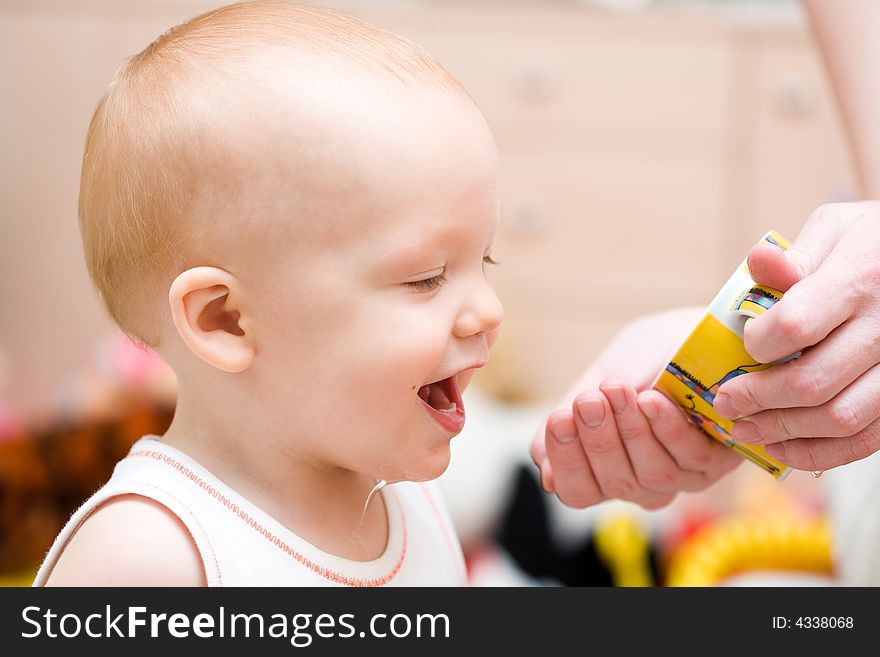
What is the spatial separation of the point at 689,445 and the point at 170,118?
489mm

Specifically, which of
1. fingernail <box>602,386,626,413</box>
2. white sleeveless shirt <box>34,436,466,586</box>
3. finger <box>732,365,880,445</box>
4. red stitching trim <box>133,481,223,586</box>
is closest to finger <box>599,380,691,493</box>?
fingernail <box>602,386,626,413</box>

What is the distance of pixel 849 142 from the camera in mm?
973

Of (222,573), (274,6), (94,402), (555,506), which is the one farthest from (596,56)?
(222,573)

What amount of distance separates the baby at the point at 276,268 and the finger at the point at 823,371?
192 mm

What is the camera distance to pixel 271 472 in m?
0.74

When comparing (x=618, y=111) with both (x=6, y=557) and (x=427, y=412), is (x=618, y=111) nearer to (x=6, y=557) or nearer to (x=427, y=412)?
(x=6, y=557)

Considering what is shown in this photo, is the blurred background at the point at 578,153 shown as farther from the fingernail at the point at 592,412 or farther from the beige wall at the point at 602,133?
the fingernail at the point at 592,412

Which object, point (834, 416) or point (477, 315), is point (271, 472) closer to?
point (477, 315)

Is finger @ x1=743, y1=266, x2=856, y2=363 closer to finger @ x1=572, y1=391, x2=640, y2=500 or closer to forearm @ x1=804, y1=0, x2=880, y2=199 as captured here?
finger @ x1=572, y1=391, x2=640, y2=500

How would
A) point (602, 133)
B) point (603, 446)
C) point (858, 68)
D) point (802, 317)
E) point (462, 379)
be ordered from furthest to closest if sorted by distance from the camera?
point (602, 133) → point (858, 68) → point (603, 446) → point (462, 379) → point (802, 317)

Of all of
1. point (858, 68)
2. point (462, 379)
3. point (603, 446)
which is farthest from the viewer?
point (858, 68)

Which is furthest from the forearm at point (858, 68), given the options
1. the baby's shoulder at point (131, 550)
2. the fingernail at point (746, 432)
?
the baby's shoulder at point (131, 550)

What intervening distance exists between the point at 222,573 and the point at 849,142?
2.28ft

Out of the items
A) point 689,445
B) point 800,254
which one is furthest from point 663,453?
point 800,254
